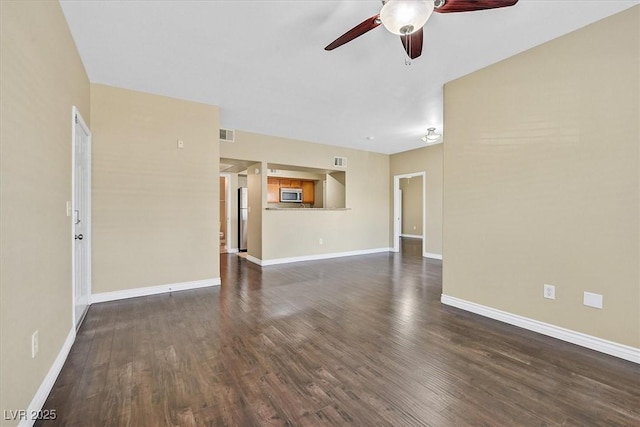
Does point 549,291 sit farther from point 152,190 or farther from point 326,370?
point 152,190

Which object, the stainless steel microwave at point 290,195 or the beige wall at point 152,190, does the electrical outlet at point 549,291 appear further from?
the stainless steel microwave at point 290,195

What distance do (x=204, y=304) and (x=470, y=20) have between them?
12.8ft

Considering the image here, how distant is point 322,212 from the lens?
6.57 m

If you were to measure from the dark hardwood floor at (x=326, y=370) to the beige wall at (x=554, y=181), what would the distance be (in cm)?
41

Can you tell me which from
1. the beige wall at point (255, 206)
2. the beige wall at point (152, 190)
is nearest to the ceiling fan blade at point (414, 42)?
the beige wall at point (152, 190)

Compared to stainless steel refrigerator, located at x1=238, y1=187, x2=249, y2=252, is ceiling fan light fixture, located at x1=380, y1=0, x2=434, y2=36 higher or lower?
higher

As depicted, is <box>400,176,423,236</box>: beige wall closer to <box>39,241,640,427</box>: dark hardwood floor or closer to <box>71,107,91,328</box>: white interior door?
<box>39,241,640,427</box>: dark hardwood floor

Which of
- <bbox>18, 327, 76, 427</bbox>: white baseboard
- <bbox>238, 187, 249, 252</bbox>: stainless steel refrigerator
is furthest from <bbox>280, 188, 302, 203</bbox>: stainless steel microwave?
<bbox>18, 327, 76, 427</bbox>: white baseboard

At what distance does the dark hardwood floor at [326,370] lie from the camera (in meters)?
1.58

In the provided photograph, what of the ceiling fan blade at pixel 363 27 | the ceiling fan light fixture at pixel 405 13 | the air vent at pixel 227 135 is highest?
the air vent at pixel 227 135

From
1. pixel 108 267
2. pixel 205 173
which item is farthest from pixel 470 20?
pixel 108 267

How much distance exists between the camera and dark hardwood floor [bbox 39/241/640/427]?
1.58 meters

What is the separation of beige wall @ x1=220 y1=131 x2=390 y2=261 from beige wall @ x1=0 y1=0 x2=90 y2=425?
3.26m

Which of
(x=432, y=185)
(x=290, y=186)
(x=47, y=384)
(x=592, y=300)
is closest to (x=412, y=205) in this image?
(x=432, y=185)
